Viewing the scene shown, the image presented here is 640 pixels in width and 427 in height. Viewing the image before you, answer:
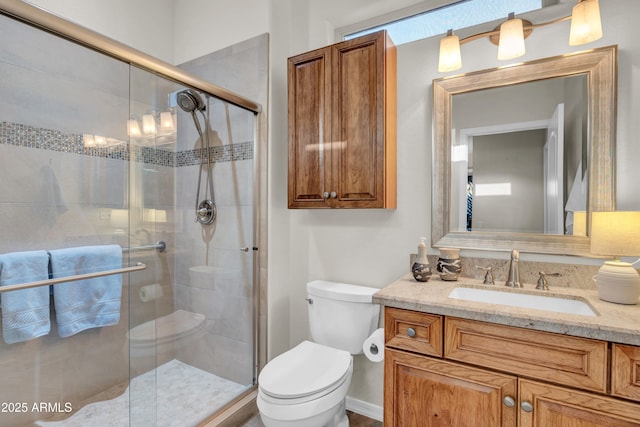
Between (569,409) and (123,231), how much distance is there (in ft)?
6.59

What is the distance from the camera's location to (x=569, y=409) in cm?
97

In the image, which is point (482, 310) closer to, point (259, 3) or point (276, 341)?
point (276, 341)

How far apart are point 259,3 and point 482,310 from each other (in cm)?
217

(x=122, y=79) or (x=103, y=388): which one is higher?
(x=122, y=79)

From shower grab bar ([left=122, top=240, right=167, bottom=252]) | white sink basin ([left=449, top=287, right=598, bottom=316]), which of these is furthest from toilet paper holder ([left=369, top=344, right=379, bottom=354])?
shower grab bar ([left=122, top=240, right=167, bottom=252])

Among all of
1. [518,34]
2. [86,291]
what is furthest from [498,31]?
[86,291]

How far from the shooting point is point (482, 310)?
1.08 m

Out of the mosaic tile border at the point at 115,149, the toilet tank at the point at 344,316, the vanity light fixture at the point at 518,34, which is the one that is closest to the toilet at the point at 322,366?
the toilet tank at the point at 344,316

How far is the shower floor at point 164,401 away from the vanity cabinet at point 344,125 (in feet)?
4.09

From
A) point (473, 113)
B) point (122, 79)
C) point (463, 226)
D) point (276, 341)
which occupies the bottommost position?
point (276, 341)

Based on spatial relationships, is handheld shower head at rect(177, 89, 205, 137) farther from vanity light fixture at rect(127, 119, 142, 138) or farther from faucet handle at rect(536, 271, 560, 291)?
faucet handle at rect(536, 271, 560, 291)

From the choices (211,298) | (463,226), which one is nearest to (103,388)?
(211,298)

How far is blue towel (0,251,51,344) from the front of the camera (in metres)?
1.38

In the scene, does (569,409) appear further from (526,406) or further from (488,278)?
(488,278)
